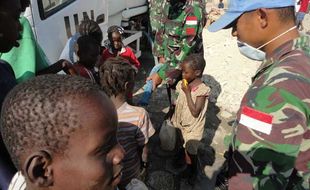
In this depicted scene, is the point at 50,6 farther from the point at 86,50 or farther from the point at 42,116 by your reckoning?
the point at 42,116

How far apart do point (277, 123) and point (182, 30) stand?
10.2 ft

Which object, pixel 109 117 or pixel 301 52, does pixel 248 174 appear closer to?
pixel 301 52

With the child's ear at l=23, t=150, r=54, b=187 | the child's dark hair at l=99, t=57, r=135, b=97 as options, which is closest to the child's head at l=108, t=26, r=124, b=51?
the child's dark hair at l=99, t=57, r=135, b=97

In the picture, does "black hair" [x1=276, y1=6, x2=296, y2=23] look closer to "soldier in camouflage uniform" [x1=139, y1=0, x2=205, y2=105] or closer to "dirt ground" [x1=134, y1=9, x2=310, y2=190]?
"dirt ground" [x1=134, y1=9, x2=310, y2=190]

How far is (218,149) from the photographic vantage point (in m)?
4.00

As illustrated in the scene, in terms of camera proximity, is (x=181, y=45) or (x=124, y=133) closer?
(x=124, y=133)

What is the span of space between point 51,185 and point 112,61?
1551 millimetres

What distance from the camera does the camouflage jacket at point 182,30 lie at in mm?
4316

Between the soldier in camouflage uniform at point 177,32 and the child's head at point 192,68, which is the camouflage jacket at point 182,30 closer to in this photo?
the soldier in camouflage uniform at point 177,32

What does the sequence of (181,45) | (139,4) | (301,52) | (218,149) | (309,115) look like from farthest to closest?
1. (139,4)
2. (181,45)
3. (218,149)
4. (301,52)
5. (309,115)

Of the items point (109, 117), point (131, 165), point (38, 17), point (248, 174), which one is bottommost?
point (131, 165)

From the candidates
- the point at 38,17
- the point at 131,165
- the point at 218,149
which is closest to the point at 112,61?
the point at 131,165

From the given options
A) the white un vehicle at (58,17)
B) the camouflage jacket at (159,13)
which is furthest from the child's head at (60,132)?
the camouflage jacket at (159,13)

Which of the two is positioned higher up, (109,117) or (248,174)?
(109,117)
